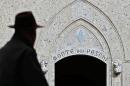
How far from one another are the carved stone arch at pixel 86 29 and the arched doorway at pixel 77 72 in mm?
1966

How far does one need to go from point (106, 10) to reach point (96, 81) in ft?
8.79

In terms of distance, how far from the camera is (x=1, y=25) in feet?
31.7

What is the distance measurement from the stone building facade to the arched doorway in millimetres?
1944

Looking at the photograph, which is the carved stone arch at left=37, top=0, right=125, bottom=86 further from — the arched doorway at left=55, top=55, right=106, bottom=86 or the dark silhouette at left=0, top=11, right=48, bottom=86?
the dark silhouette at left=0, top=11, right=48, bottom=86

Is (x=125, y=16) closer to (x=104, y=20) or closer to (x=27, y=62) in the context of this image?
(x=104, y=20)

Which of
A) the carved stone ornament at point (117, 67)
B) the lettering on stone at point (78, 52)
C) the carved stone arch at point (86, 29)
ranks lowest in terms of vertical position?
the carved stone ornament at point (117, 67)

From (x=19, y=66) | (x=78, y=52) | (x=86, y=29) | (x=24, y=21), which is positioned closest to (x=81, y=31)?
(x=86, y=29)

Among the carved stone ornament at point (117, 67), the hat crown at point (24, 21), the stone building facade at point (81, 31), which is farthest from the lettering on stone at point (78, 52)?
the hat crown at point (24, 21)

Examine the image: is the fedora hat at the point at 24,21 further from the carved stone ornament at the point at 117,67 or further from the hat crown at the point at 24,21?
the carved stone ornament at the point at 117,67

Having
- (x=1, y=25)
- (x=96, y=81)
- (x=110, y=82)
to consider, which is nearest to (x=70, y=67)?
(x=96, y=81)

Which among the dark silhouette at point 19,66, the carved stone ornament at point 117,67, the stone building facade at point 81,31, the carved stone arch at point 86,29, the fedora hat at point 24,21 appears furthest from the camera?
the carved stone ornament at point 117,67

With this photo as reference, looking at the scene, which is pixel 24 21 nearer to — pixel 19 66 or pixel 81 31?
pixel 19 66

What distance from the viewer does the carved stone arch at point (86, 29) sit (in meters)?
9.88

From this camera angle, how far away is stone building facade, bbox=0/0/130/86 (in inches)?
385
